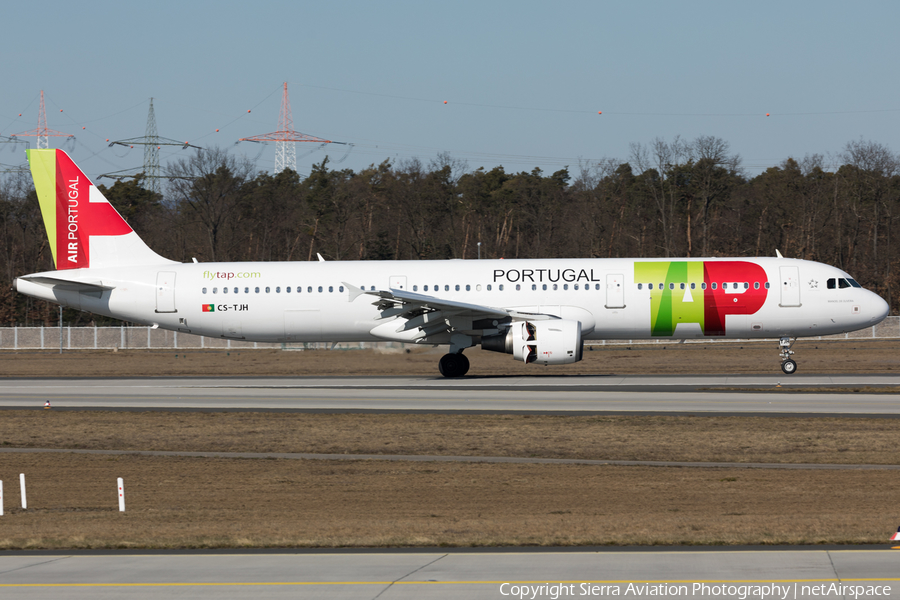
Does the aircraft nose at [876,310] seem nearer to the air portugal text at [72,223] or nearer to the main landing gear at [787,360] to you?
the main landing gear at [787,360]

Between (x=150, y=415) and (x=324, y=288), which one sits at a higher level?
(x=324, y=288)

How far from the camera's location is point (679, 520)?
11.9 metres

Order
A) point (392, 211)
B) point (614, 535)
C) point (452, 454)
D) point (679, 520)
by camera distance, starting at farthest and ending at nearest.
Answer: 1. point (392, 211)
2. point (452, 454)
3. point (679, 520)
4. point (614, 535)

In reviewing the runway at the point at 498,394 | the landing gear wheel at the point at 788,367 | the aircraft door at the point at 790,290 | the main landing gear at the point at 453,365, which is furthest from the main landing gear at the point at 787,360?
the main landing gear at the point at 453,365

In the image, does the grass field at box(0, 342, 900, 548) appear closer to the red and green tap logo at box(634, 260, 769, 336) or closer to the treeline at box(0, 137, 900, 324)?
the red and green tap logo at box(634, 260, 769, 336)

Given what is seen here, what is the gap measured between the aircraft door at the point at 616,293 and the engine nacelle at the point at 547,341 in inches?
65.6

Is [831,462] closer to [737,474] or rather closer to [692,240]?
[737,474]

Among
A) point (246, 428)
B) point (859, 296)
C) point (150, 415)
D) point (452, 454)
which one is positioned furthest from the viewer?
point (859, 296)

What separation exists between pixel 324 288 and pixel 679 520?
2278 centimetres

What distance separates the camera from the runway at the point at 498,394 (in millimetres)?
24062

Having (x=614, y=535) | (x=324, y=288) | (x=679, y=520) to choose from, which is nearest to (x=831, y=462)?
(x=679, y=520)

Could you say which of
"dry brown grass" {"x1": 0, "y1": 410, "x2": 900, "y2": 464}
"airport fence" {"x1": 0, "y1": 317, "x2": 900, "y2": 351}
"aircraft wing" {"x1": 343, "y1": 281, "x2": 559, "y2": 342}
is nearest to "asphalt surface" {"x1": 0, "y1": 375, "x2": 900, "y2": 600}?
"dry brown grass" {"x1": 0, "y1": 410, "x2": 900, "y2": 464}

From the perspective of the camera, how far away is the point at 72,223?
114 ft

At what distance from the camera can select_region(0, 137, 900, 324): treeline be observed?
75000 millimetres
